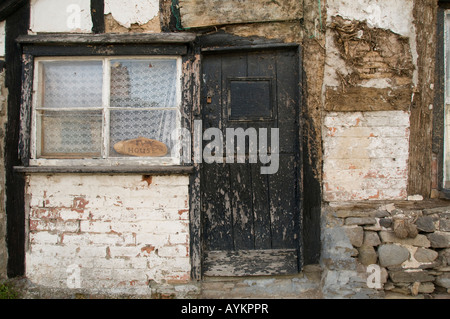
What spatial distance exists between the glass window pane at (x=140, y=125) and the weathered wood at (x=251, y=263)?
1.25 metres

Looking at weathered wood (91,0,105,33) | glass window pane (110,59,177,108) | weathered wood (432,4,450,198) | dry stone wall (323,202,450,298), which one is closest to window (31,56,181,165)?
glass window pane (110,59,177,108)

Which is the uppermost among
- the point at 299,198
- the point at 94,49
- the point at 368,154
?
the point at 94,49

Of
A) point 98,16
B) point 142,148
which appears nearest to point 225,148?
point 142,148

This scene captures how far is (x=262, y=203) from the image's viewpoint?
2.79 m

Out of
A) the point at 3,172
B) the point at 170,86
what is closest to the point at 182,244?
the point at 170,86

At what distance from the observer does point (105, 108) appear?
2.80 metres

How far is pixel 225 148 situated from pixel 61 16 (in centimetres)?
205

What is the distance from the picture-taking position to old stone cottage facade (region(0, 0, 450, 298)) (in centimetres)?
265

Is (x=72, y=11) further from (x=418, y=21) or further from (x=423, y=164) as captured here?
(x=423, y=164)

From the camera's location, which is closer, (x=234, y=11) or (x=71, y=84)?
(x=234, y=11)

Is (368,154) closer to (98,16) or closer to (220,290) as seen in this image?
(220,290)

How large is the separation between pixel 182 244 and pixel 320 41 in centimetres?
229

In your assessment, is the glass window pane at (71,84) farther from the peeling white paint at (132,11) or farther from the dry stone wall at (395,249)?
the dry stone wall at (395,249)

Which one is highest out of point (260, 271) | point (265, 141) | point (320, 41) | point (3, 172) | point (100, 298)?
point (320, 41)
